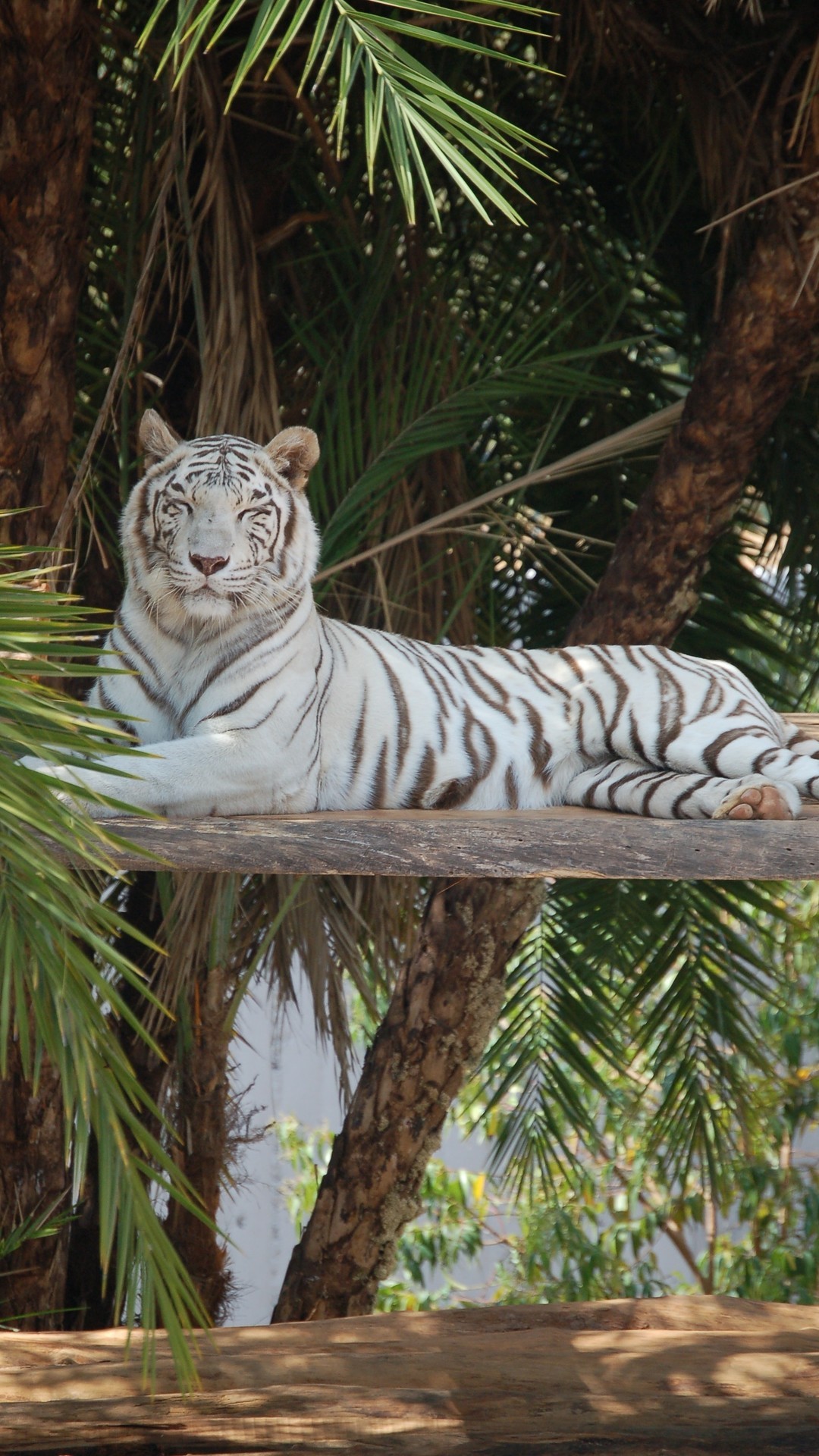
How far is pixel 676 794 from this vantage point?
7.92ft

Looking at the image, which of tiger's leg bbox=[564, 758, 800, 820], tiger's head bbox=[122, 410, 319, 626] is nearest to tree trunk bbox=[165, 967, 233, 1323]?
tiger's leg bbox=[564, 758, 800, 820]

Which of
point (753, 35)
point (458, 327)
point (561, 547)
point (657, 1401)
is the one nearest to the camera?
point (657, 1401)

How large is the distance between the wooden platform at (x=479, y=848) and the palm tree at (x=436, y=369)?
4.07 feet

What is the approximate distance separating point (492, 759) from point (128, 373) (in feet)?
4.23

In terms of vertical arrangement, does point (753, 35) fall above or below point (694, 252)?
above

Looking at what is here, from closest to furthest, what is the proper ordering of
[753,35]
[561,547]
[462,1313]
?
[462,1313], [753,35], [561,547]

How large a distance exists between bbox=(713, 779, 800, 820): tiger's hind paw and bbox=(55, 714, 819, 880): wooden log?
238 mm

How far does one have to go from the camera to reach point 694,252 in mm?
3811

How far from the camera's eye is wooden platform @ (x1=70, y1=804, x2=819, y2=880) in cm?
186

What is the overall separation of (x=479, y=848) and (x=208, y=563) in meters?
0.73

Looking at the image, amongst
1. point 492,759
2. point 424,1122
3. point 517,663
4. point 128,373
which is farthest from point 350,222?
point 424,1122

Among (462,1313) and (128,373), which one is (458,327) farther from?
(462,1313)

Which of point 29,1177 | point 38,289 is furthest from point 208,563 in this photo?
point 29,1177

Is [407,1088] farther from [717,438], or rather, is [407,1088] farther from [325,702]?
[717,438]
